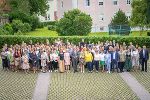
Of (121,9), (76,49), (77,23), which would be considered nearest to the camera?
(76,49)

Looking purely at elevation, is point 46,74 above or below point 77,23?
below

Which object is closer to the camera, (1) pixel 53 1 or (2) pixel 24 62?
(2) pixel 24 62

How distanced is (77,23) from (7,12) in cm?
2438

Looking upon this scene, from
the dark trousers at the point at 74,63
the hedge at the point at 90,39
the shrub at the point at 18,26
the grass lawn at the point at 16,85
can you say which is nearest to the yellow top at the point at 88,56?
the dark trousers at the point at 74,63

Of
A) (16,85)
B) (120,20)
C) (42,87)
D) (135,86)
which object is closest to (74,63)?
(42,87)

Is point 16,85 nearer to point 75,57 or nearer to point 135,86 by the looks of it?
point 75,57

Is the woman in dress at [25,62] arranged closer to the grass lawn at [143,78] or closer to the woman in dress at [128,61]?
the woman in dress at [128,61]

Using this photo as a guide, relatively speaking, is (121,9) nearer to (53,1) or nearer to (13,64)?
(53,1)

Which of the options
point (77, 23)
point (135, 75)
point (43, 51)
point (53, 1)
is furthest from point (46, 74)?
point (53, 1)

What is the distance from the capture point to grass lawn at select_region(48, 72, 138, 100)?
2161 cm

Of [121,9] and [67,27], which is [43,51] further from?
[121,9]

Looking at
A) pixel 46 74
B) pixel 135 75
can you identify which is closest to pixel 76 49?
pixel 46 74

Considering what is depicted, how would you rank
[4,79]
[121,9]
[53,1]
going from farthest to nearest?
[53,1], [121,9], [4,79]

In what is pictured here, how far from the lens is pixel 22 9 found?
211 feet
